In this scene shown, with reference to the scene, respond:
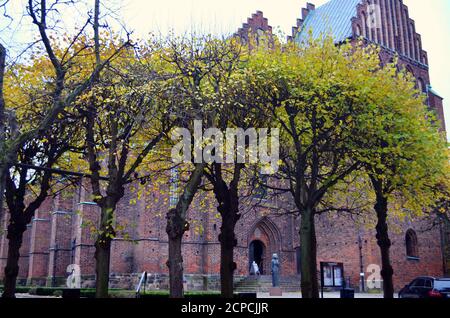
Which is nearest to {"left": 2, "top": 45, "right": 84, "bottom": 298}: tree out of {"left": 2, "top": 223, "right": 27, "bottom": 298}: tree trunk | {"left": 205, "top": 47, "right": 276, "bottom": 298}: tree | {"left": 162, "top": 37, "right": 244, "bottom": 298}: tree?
{"left": 2, "top": 223, "right": 27, "bottom": 298}: tree trunk

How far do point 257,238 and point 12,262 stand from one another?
21.8 metres

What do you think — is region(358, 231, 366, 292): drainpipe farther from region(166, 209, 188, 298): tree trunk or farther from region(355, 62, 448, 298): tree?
region(166, 209, 188, 298): tree trunk

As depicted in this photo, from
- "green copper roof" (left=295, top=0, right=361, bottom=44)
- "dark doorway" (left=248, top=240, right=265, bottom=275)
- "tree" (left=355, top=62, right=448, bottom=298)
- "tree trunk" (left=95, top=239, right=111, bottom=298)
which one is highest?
"green copper roof" (left=295, top=0, right=361, bottom=44)

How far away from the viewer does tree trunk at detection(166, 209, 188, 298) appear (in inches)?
499

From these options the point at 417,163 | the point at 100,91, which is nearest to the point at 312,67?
the point at 417,163

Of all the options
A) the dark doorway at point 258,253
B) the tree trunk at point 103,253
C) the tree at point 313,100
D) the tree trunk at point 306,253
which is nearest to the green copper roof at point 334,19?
the dark doorway at point 258,253

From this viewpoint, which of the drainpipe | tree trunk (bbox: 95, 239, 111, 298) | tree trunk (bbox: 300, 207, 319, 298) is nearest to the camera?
tree trunk (bbox: 95, 239, 111, 298)

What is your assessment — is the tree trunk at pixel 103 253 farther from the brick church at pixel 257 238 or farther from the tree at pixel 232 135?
the brick church at pixel 257 238

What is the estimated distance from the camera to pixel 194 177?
1362 centimetres

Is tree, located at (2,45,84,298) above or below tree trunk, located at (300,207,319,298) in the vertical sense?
above

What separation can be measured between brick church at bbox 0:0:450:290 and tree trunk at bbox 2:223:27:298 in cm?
1222

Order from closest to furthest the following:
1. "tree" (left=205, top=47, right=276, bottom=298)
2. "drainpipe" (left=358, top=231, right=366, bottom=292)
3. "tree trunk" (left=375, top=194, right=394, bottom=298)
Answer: "tree" (left=205, top=47, right=276, bottom=298), "tree trunk" (left=375, top=194, right=394, bottom=298), "drainpipe" (left=358, top=231, right=366, bottom=292)

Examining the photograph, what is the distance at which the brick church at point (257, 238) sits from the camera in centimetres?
3014

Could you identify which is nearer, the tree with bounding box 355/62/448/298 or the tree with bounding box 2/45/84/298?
the tree with bounding box 355/62/448/298
